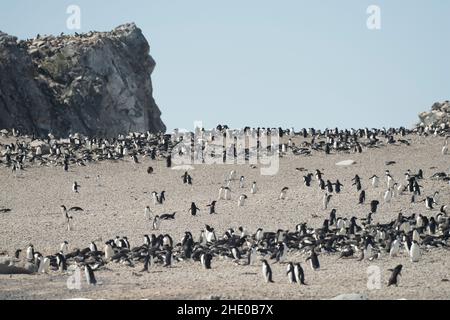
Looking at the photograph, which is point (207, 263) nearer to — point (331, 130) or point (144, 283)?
point (144, 283)

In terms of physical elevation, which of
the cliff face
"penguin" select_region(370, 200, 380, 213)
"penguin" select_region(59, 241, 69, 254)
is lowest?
"penguin" select_region(59, 241, 69, 254)

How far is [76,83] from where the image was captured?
83312 mm

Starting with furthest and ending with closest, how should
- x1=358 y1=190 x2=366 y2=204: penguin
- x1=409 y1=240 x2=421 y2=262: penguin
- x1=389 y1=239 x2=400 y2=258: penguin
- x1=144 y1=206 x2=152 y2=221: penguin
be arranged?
x1=358 y1=190 x2=366 y2=204: penguin → x1=144 y1=206 x2=152 y2=221: penguin → x1=389 y1=239 x2=400 y2=258: penguin → x1=409 y1=240 x2=421 y2=262: penguin

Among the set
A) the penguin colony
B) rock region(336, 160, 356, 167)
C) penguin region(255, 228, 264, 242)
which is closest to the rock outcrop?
rock region(336, 160, 356, 167)

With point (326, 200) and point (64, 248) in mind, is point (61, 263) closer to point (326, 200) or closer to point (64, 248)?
point (64, 248)

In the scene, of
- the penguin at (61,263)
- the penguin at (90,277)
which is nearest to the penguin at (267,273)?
the penguin at (90,277)

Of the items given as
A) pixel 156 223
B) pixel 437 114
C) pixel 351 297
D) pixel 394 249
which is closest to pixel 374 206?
pixel 394 249

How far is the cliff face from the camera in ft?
258

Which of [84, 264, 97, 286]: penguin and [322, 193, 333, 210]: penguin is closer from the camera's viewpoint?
[84, 264, 97, 286]: penguin

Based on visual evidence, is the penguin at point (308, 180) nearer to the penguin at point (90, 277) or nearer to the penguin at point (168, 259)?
the penguin at point (168, 259)

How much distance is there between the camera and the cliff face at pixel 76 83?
78.6 m

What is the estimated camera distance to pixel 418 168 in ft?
148

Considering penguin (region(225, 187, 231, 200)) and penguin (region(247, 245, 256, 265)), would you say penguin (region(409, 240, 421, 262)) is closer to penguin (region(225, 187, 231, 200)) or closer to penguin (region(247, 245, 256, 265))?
penguin (region(247, 245, 256, 265))

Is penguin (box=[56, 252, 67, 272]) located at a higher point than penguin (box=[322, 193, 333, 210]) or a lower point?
lower
